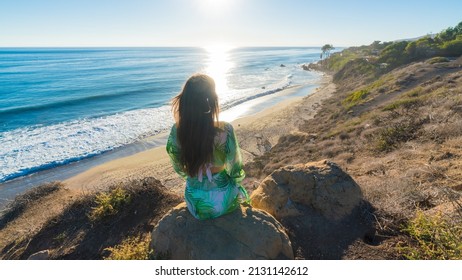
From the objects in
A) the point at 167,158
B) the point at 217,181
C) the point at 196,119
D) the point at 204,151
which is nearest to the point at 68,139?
the point at 167,158

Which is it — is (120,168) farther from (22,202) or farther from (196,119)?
(196,119)

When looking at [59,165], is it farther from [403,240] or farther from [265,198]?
[403,240]

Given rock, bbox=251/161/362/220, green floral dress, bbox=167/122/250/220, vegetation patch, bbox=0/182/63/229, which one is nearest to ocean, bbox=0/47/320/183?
vegetation patch, bbox=0/182/63/229

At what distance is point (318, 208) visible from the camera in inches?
176

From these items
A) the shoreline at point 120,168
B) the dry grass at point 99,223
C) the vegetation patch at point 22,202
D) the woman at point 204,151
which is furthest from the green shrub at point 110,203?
the shoreline at point 120,168

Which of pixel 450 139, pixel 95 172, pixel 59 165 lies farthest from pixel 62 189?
pixel 450 139

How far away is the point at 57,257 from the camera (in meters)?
4.42

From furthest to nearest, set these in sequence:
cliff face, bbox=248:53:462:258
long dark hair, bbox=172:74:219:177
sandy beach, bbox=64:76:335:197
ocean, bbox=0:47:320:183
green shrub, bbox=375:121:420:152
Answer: ocean, bbox=0:47:320:183, sandy beach, bbox=64:76:335:197, green shrub, bbox=375:121:420:152, cliff face, bbox=248:53:462:258, long dark hair, bbox=172:74:219:177

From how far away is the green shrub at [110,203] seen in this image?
16.5 ft

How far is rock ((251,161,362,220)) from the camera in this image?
4.45 metres

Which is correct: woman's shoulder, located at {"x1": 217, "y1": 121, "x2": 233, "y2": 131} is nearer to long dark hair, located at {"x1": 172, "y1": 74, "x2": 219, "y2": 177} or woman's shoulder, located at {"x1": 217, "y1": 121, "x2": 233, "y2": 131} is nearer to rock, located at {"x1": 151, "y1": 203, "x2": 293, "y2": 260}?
long dark hair, located at {"x1": 172, "y1": 74, "x2": 219, "y2": 177}

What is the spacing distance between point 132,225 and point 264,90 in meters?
32.6

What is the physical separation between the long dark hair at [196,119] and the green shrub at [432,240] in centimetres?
260

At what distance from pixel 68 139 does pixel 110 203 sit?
14475 mm
